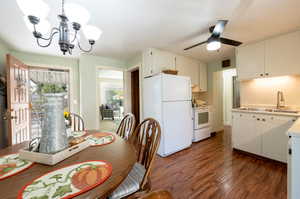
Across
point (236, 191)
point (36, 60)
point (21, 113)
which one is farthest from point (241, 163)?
point (36, 60)

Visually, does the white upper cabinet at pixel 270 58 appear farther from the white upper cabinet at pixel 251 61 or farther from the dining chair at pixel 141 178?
the dining chair at pixel 141 178

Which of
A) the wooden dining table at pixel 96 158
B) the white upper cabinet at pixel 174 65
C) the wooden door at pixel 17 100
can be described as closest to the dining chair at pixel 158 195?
the wooden dining table at pixel 96 158

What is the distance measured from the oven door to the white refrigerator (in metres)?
0.33

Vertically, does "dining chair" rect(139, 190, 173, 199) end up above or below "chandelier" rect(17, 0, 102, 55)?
below

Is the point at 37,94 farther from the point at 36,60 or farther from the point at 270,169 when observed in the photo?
the point at 270,169

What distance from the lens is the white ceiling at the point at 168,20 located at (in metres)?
1.54

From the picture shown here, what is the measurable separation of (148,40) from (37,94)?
136 inches

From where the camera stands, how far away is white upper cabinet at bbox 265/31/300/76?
217 cm

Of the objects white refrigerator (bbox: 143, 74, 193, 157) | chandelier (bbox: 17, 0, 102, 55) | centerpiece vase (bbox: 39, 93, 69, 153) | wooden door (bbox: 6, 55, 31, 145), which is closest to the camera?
centerpiece vase (bbox: 39, 93, 69, 153)

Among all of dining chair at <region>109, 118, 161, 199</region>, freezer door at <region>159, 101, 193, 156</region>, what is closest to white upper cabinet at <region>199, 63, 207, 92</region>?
freezer door at <region>159, 101, 193, 156</region>

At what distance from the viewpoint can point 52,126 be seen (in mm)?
900

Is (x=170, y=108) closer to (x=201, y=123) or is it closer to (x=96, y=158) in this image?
(x=201, y=123)

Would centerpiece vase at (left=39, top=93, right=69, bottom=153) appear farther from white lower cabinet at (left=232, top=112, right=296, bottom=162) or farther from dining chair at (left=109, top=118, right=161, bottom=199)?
white lower cabinet at (left=232, top=112, right=296, bottom=162)

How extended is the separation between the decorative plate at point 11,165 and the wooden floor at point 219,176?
1431 millimetres
